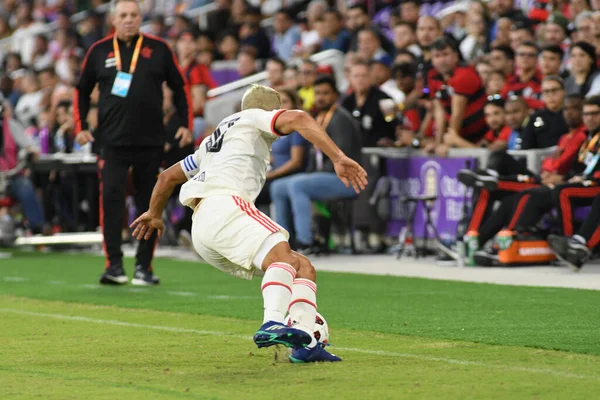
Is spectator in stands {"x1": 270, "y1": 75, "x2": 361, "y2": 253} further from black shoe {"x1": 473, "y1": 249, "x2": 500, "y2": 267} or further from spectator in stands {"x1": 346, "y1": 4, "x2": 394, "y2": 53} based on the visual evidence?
spectator in stands {"x1": 346, "y1": 4, "x2": 394, "y2": 53}

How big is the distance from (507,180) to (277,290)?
25.4ft

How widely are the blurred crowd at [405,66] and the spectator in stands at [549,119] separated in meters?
0.01

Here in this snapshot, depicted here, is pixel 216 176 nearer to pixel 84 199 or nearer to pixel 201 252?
pixel 201 252

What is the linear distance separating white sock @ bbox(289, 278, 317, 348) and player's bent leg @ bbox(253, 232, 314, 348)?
0.11ft

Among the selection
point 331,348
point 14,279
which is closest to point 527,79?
point 14,279

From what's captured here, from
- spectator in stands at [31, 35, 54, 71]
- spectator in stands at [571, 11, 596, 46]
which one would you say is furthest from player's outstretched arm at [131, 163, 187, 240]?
spectator in stands at [31, 35, 54, 71]

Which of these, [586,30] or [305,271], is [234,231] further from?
[586,30]

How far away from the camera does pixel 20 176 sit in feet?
60.3

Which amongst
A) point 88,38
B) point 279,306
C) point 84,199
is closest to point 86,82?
point 279,306

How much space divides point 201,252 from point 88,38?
21963 millimetres

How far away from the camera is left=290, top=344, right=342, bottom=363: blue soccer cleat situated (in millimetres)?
6977

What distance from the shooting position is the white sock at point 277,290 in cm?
678

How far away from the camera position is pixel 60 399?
591 centimetres

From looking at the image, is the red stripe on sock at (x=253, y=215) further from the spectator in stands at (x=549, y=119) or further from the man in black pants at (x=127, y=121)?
the spectator in stands at (x=549, y=119)
